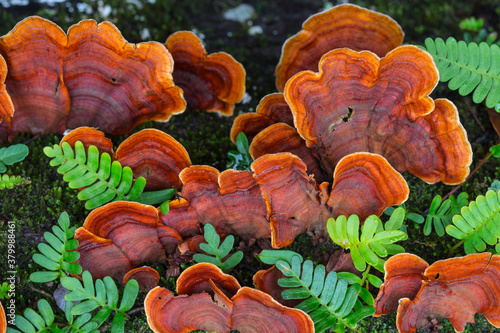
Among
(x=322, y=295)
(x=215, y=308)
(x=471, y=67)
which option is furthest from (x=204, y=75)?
(x=471, y=67)

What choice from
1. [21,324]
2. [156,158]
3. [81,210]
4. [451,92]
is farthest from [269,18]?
[21,324]

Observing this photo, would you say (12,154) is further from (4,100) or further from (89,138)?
(89,138)

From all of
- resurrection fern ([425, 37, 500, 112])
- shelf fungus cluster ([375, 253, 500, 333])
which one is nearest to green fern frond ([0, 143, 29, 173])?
shelf fungus cluster ([375, 253, 500, 333])

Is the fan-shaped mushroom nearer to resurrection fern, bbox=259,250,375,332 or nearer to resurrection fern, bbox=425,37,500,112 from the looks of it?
resurrection fern, bbox=259,250,375,332

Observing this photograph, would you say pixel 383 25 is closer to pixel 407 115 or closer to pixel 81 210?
pixel 407 115

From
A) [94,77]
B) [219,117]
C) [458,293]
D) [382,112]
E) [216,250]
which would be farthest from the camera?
[219,117]
